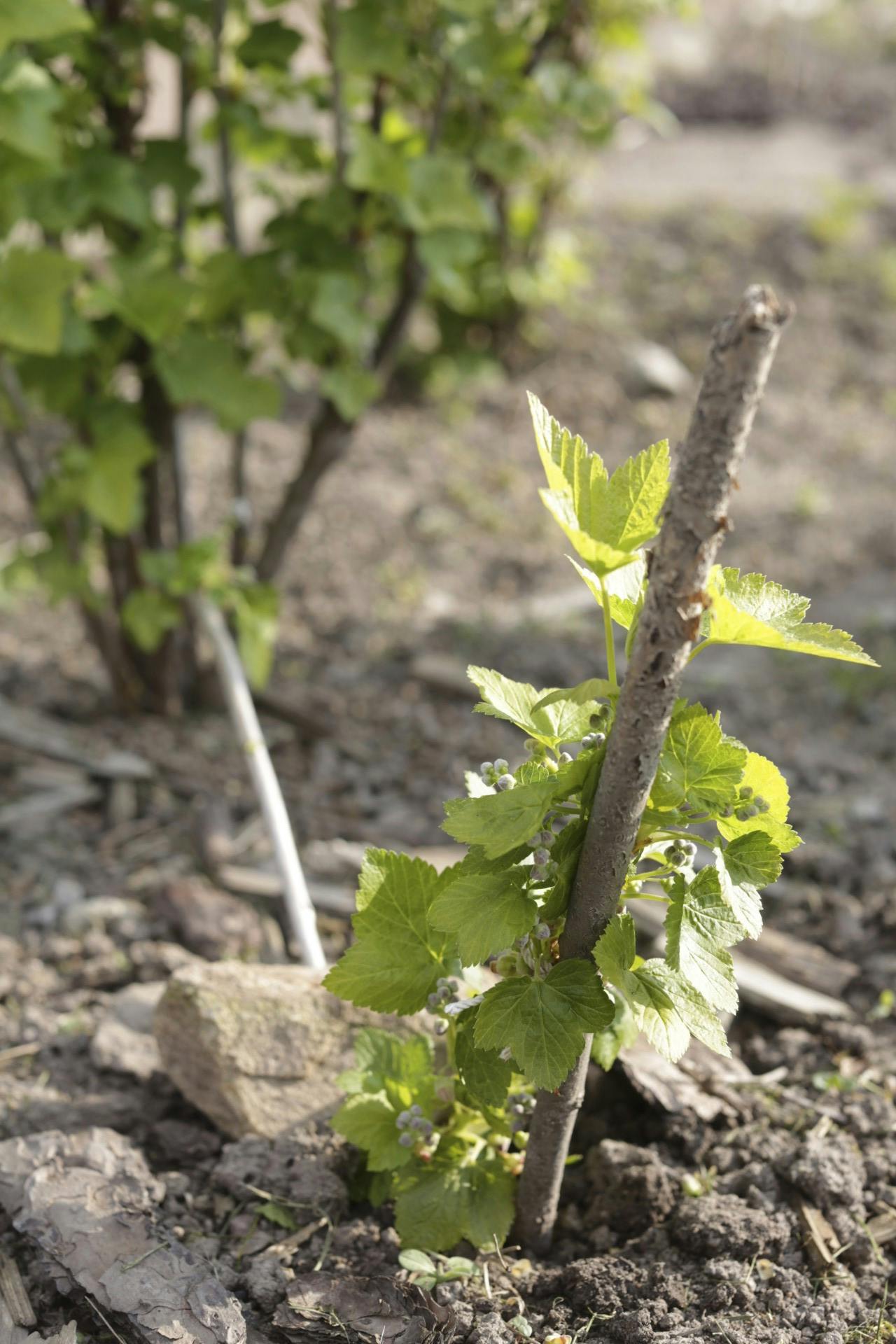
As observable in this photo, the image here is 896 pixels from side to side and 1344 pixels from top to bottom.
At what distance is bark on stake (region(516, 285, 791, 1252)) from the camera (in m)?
1.03

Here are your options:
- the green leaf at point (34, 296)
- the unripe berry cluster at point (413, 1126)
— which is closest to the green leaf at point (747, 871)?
the unripe berry cluster at point (413, 1126)

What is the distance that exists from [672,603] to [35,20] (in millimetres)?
1465

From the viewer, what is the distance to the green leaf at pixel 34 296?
2.14 meters

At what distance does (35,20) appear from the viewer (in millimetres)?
1846

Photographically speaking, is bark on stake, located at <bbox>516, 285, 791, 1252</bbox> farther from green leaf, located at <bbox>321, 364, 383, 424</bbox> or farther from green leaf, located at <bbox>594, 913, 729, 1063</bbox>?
green leaf, located at <bbox>321, 364, 383, 424</bbox>

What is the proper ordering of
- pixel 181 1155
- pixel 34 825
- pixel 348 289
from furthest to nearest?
pixel 34 825
pixel 348 289
pixel 181 1155

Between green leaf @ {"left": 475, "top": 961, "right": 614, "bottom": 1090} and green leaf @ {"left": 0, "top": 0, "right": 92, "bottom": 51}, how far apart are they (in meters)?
1.59

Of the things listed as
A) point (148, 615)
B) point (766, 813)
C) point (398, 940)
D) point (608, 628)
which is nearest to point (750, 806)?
point (766, 813)

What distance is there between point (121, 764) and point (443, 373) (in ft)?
9.24

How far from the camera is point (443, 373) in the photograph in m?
5.14

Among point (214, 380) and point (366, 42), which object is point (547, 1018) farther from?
point (366, 42)

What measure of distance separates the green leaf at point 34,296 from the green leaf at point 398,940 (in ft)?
4.08

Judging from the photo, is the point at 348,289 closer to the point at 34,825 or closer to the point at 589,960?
the point at 34,825

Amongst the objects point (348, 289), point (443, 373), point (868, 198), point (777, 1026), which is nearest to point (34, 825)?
point (348, 289)
